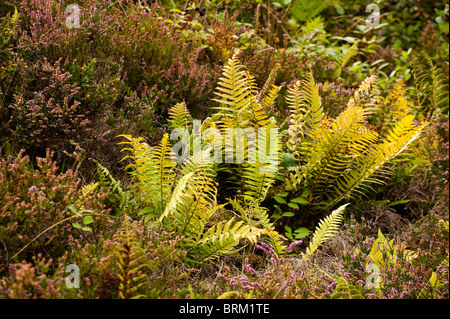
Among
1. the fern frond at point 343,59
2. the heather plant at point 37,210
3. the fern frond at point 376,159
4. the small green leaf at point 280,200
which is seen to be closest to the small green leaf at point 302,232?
the small green leaf at point 280,200

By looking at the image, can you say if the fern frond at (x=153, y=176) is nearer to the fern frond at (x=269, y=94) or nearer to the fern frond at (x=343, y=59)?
the fern frond at (x=269, y=94)

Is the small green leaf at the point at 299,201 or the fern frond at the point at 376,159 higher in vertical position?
the fern frond at the point at 376,159

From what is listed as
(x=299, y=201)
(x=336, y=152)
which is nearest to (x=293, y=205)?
(x=299, y=201)

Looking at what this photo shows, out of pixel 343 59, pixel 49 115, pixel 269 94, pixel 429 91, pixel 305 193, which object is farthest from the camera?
pixel 429 91

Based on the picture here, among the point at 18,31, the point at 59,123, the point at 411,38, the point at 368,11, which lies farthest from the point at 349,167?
the point at 411,38

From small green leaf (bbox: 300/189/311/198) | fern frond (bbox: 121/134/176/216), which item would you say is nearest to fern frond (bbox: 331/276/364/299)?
small green leaf (bbox: 300/189/311/198)

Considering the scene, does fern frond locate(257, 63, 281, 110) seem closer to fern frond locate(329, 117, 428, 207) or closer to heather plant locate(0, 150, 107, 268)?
fern frond locate(329, 117, 428, 207)

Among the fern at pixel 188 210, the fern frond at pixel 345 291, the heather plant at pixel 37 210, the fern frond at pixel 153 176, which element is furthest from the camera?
the fern frond at pixel 153 176

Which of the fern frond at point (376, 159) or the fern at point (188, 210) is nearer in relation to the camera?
the fern at point (188, 210)

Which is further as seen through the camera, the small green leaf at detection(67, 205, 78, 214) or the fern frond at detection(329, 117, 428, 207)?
the fern frond at detection(329, 117, 428, 207)

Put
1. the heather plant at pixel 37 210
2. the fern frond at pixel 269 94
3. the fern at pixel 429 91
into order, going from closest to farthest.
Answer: the heather plant at pixel 37 210
the fern frond at pixel 269 94
the fern at pixel 429 91

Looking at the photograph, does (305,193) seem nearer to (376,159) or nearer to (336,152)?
(336,152)
